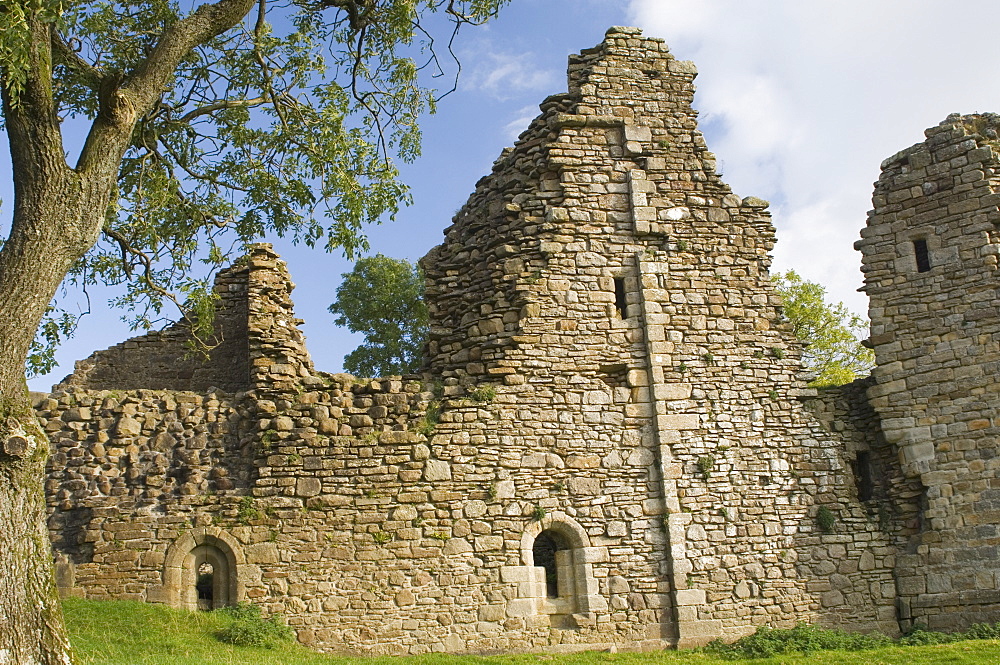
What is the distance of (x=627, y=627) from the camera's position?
12742 millimetres

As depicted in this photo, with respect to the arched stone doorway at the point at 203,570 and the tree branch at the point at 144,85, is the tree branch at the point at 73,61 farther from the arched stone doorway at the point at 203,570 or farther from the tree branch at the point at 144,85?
the arched stone doorway at the point at 203,570

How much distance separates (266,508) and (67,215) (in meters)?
4.97

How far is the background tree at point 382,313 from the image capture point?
84.9ft

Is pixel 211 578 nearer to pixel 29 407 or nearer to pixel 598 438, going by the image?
pixel 29 407

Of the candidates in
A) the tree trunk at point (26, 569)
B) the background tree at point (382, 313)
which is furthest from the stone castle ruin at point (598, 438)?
A: the background tree at point (382, 313)

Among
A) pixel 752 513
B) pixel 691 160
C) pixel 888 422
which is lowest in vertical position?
pixel 752 513

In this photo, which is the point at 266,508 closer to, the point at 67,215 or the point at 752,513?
the point at 67,215

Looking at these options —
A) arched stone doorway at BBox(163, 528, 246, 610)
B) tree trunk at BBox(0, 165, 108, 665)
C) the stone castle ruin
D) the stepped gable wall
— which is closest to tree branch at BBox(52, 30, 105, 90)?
tree trunk at BBox(0, 165, 108, 665)

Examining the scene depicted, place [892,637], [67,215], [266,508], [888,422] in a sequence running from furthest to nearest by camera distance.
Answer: [888,422]
[892,637]
[266,508]
[67,215]

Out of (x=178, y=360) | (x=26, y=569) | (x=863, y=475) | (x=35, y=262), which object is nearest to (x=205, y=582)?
(x=26, y=569)

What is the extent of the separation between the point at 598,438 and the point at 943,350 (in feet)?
18.1

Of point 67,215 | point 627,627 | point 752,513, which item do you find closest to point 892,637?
point 752,513

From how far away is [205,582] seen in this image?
1250 centimetres

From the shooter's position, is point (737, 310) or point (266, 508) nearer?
point (266, 508)
